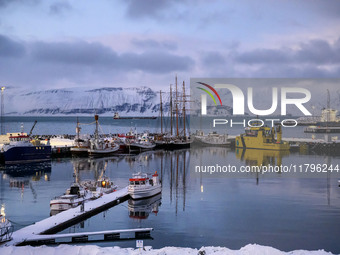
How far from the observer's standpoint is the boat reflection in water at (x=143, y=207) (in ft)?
100

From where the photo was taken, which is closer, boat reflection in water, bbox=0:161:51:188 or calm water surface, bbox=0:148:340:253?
calm water surface, bbox=0:148:340:253

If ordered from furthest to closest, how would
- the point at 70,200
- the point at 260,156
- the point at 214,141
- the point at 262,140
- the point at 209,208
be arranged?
the point at 214,141 < the point at 262,140 < the point at 260,156 < the point at 209,208 < the point at 70,200

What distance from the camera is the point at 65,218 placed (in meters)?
26.4

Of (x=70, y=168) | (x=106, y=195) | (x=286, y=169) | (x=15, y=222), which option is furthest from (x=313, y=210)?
(x=70, y=168)

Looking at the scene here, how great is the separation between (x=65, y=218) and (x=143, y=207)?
26.2ft

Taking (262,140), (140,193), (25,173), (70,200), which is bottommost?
(25,173)

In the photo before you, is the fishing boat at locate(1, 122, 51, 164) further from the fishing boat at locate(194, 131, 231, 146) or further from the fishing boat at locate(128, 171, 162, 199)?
the fishing boat at locate(194, 131, 231, 146)

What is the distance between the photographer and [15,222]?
27.7 meters

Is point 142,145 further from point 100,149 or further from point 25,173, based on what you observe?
point 25,173

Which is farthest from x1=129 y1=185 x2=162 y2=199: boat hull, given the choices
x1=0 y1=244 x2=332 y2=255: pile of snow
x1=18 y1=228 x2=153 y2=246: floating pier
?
x1=0 y1=244 x2=332 y2=255: pile of snow

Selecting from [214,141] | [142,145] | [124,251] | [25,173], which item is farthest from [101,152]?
[124,251]

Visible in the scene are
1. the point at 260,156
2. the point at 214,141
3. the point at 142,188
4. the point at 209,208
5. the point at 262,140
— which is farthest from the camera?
the point at 214,141

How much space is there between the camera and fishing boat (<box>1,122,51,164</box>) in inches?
2408

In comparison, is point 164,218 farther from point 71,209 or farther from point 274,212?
point 274,212
